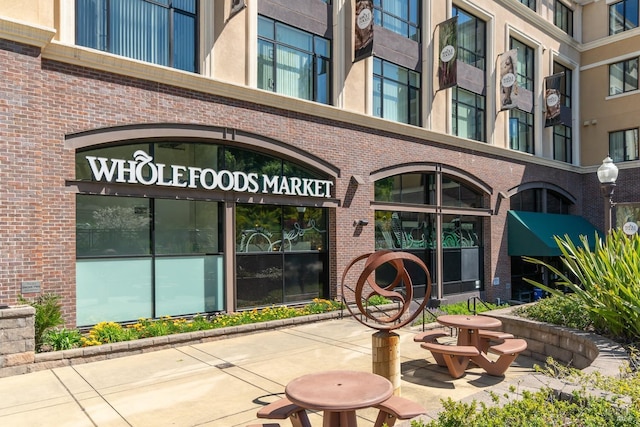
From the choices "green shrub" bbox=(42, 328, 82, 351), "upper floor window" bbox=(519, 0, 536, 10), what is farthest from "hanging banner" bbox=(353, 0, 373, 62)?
"upper floor window" bbox=(519, 0, 536, 10)

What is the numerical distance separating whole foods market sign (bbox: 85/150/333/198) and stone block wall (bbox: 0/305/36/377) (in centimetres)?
350

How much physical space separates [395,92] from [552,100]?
12.1 m

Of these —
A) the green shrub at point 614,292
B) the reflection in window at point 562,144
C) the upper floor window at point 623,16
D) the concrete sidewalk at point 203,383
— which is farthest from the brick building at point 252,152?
the green shrub at point 614,292

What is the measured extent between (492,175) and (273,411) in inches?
776

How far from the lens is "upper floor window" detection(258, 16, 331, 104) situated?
14281 mm

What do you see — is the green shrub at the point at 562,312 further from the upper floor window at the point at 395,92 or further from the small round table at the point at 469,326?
the upper floor window at the point at 395,92

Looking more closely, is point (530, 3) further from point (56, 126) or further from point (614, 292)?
point (56, 126)

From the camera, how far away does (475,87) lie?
22.0 meters

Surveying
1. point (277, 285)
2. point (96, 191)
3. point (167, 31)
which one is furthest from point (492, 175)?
point (96, 191)

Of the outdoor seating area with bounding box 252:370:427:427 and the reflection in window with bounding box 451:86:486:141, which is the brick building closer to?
the reflection in window with bounding box 451:86:486:141

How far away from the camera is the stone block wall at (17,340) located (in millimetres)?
8125

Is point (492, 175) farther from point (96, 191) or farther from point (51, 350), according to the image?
point (51, 350)

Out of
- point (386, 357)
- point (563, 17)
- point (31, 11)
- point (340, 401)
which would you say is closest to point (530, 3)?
point (563, 17)

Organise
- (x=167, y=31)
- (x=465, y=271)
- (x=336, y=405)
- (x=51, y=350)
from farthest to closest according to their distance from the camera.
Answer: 1. (x=465, y=271)
2. (x=167, y=31)
3. (x=51, y=350)
4. (x=336, y=405)
